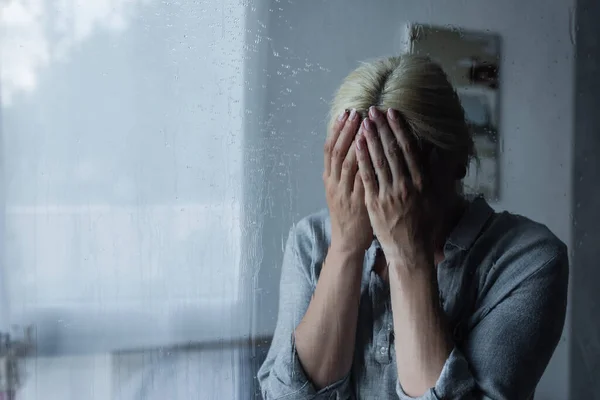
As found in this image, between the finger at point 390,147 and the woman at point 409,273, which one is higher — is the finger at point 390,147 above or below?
above

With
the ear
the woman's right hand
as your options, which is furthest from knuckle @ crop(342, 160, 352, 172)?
the ear

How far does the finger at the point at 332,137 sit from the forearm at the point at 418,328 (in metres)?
0.11

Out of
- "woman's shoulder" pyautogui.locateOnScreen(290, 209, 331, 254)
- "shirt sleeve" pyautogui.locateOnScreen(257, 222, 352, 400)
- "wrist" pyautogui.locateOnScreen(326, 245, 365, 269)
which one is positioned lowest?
"shirt sleeve" pyautogui.locateOnScreen(257, 222, 352, 400)

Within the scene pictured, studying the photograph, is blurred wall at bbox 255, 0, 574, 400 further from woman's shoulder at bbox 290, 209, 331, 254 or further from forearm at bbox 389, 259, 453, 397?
forearm at bbox 389, 259, 453, 397

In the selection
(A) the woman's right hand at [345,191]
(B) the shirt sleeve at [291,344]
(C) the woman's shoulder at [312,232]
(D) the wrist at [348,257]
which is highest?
(A) the woman's right hand at [345,191]

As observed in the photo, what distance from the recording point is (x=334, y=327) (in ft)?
1.54

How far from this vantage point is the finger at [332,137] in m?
0.46

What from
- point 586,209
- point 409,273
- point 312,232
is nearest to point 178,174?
point 312,232

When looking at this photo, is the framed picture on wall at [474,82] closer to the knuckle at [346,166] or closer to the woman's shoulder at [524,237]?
the woman's shoulder at [524,237]

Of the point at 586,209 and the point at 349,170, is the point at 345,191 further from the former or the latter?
the point at 586,209

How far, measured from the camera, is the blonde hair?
17.7 inches

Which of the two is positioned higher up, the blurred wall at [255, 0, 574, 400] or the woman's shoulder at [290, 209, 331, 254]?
the blurred wall at [255, 0, 574, 400]

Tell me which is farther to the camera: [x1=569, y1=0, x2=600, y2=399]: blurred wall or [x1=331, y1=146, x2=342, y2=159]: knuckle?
[x1=569, y1=0, x2=600, y2=399]: blurred wall

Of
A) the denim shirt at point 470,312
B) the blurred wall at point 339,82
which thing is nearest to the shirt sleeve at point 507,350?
the denim shirt at point 470,312
